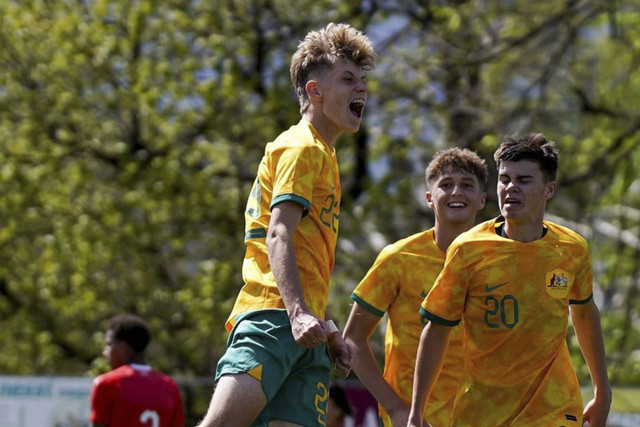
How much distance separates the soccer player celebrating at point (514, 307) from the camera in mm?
5125

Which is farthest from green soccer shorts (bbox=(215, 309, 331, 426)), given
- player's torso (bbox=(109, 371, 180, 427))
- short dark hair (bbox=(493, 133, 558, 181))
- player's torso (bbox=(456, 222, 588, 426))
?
player's torso (bbox=(109, 371, 180, 427))

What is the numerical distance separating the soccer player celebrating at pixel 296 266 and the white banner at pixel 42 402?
7.91 metres

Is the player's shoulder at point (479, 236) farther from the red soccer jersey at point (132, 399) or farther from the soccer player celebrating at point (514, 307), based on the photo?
the red soccer jersey at point (132, 399)

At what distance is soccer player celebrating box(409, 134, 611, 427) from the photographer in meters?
5.12

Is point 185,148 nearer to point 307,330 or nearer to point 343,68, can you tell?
point 343,68

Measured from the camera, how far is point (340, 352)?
4.75 meters

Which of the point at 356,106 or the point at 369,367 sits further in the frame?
the point at 369,367

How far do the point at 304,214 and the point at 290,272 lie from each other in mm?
376

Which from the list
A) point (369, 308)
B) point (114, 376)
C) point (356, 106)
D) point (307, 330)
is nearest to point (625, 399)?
point (114, 376)

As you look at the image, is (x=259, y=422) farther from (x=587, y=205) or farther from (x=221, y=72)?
(x=221, y=72)

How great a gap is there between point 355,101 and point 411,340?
56.8 inches

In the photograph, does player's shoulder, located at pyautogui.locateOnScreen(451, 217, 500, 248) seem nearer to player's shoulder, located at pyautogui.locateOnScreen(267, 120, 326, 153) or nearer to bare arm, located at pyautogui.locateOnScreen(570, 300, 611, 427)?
bare arm, located at pyautogui.locateOnScreen(570, 300, 611, 427)

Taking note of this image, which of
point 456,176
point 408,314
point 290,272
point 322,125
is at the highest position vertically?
point 322,125

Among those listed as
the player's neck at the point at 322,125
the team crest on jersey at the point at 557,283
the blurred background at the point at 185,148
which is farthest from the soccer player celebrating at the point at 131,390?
the blurred background at the point at 185,148
